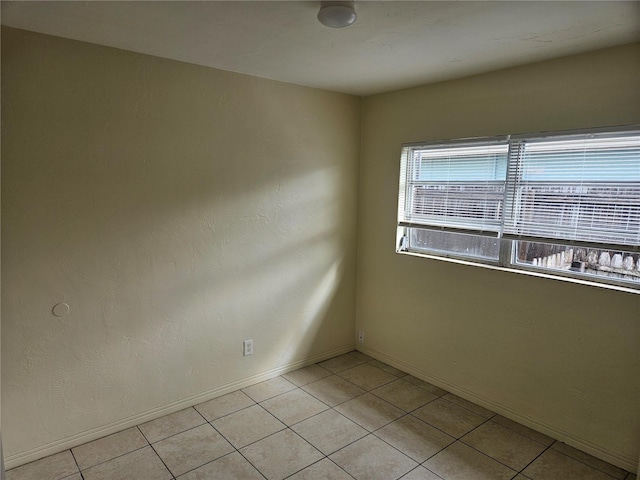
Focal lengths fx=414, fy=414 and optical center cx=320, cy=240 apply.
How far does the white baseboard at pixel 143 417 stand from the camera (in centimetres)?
227

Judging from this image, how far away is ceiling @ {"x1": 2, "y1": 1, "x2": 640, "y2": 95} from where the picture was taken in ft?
5.82

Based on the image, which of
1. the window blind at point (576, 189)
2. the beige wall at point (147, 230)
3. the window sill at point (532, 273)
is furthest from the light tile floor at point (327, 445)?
the window blind at point (576, 189)

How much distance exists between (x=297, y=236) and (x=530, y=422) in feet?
6.76

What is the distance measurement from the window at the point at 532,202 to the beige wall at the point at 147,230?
777 mm

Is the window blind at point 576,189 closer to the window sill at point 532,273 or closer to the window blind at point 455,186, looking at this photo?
the window blind at point 455,186

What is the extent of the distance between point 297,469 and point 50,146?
219 centimetres

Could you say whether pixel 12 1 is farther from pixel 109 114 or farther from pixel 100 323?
pixel 100 323

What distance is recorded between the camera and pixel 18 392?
2221 millimetres

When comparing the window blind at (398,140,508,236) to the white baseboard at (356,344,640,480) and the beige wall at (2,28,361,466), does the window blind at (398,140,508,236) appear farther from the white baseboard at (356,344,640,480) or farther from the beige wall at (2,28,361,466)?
the white baseboard at (356,344,640,480)

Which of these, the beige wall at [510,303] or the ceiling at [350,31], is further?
the beige wall at [510,303]

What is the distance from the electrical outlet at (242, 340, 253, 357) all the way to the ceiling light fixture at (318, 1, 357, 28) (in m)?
2.24

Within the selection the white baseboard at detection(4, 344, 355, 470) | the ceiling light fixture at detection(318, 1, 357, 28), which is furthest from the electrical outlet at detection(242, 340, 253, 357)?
the ceiling light fixture at detection(318, 1, 357, 28)

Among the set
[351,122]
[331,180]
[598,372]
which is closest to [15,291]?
[331,180]

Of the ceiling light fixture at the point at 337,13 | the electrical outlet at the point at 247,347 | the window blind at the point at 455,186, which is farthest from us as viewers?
the electrical outlet at the point at 247,347
